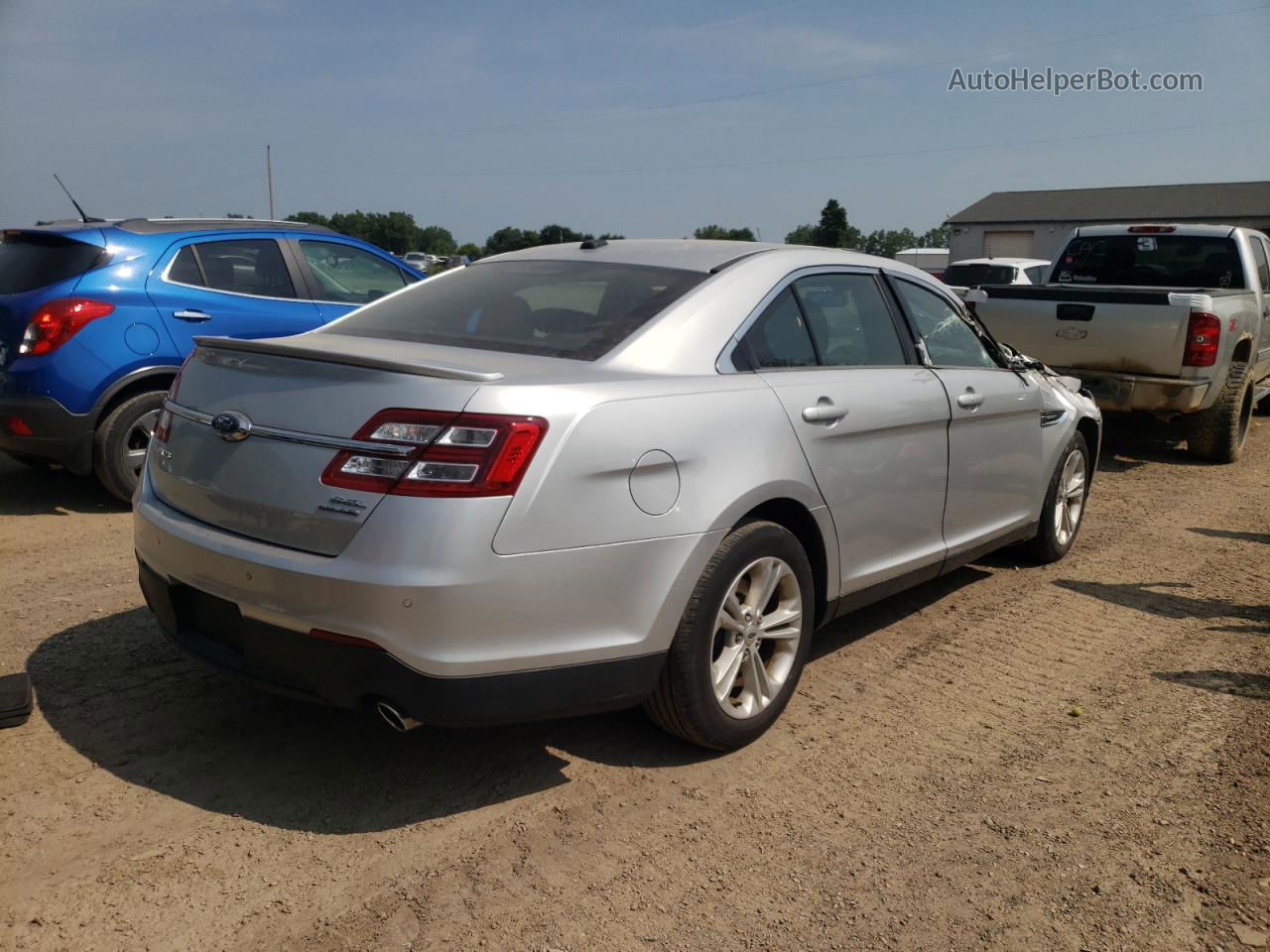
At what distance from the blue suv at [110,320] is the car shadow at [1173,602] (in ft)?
16.3

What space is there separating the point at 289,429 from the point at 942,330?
301cm

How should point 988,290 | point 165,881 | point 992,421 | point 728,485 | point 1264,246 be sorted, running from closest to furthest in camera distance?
point 165,881 < point 728,485 < point 992,421 < point 988,290 < point 1264,246

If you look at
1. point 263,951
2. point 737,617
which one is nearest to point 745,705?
point 737,617

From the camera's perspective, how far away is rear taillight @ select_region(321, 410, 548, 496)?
2791 mm

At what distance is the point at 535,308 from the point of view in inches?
152

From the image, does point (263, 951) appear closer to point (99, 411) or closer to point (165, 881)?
point (165, 881)

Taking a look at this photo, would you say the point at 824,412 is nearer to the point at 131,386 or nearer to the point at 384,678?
the point at 384,678

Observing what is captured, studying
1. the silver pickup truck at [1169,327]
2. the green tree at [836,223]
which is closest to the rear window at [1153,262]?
the silver pickup truck at [1169,327]

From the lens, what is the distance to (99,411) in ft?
20.6

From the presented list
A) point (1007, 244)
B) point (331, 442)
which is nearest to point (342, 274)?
point (331, 442)

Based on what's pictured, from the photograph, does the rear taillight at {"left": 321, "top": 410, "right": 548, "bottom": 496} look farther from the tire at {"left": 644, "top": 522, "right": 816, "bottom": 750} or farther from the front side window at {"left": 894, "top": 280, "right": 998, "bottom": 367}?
the front side window at {"left": 894, "top": 280, "right": 998, "bottom": 367}

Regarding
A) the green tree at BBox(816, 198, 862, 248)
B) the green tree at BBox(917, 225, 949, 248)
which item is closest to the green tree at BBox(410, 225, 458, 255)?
the green tree at BBox(816, 198, 862, 248)

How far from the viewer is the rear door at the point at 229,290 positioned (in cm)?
659

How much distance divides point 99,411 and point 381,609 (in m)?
4.31
